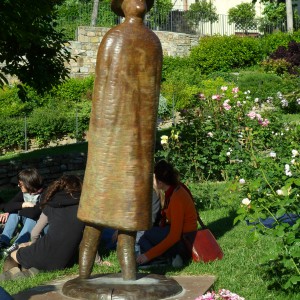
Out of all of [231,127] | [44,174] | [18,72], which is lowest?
[44,174]

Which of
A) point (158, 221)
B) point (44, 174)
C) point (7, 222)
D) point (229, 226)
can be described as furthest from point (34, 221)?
point (44, 174)

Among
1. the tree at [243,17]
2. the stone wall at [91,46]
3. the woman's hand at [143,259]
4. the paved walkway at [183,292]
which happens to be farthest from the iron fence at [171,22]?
the paved walkway at [183,292]

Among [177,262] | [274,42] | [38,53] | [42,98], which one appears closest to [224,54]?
[274,42]

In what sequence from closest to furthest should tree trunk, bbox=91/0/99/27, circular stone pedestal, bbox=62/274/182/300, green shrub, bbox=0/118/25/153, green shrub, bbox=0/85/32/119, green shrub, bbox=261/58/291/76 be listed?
1. circular stone pedestal, bbox=62/274/182/300
2. green shrub, bbox=0/118/25/153
3. green shrub, bbox=0/85/32/119
4. green shrub, bbox=261/58/291/76
5. tree trunk, bbox=91/0/99/27

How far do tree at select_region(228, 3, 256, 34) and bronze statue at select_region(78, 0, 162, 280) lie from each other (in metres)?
28.9

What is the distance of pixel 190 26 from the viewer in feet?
106

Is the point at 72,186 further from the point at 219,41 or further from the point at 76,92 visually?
the point at 219,41

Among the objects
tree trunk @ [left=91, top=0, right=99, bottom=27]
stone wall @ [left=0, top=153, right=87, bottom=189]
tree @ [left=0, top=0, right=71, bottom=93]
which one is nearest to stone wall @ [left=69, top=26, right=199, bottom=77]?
tree trunk @ [left=91, top=0, right=99, bottom=27]

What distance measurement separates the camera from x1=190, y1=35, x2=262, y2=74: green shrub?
85.9ft

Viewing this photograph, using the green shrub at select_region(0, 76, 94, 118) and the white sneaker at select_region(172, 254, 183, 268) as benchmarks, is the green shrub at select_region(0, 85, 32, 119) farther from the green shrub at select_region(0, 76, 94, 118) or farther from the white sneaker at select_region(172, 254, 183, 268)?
the white sneaker at select_region(172, 254, 183, 268)

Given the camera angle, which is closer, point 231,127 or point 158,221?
point 158,221

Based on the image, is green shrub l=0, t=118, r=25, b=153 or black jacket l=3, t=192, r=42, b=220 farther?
green shrub l=0, t=118, r=25, b=153

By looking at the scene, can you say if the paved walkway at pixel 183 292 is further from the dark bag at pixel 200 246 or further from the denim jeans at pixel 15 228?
the denim jeans at pixel 15 228

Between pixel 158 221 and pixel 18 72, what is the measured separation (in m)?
4.46
